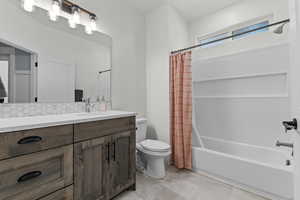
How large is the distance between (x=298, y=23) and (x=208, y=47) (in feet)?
7.50

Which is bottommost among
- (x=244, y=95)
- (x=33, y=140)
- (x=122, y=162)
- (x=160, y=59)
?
(x=122, y=162)

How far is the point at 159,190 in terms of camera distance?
5.80 feet

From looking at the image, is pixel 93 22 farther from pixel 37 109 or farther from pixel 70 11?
pixel 37 109

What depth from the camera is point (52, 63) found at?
1.67 metres

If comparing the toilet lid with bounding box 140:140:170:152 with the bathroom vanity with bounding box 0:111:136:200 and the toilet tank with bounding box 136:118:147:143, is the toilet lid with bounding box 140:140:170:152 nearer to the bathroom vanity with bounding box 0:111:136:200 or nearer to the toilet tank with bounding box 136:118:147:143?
the toilet tank with bounding box 136:118:147:143

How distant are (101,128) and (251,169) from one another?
1.68 metres

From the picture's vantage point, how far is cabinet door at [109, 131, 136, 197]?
58.8 inches

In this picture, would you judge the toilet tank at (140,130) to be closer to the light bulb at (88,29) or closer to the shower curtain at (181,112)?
the shower curtain at (181,112)

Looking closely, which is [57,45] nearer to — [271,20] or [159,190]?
[159,190]

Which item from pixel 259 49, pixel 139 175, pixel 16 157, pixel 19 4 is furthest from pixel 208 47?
pixel 16 157

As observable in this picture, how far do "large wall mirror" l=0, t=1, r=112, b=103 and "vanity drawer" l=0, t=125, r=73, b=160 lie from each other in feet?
2.12

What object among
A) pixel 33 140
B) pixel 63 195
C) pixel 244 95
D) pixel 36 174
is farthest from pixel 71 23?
pixel 244 95

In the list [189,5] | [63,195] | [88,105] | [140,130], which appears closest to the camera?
[63,195]

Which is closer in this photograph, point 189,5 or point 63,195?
point 63,195
